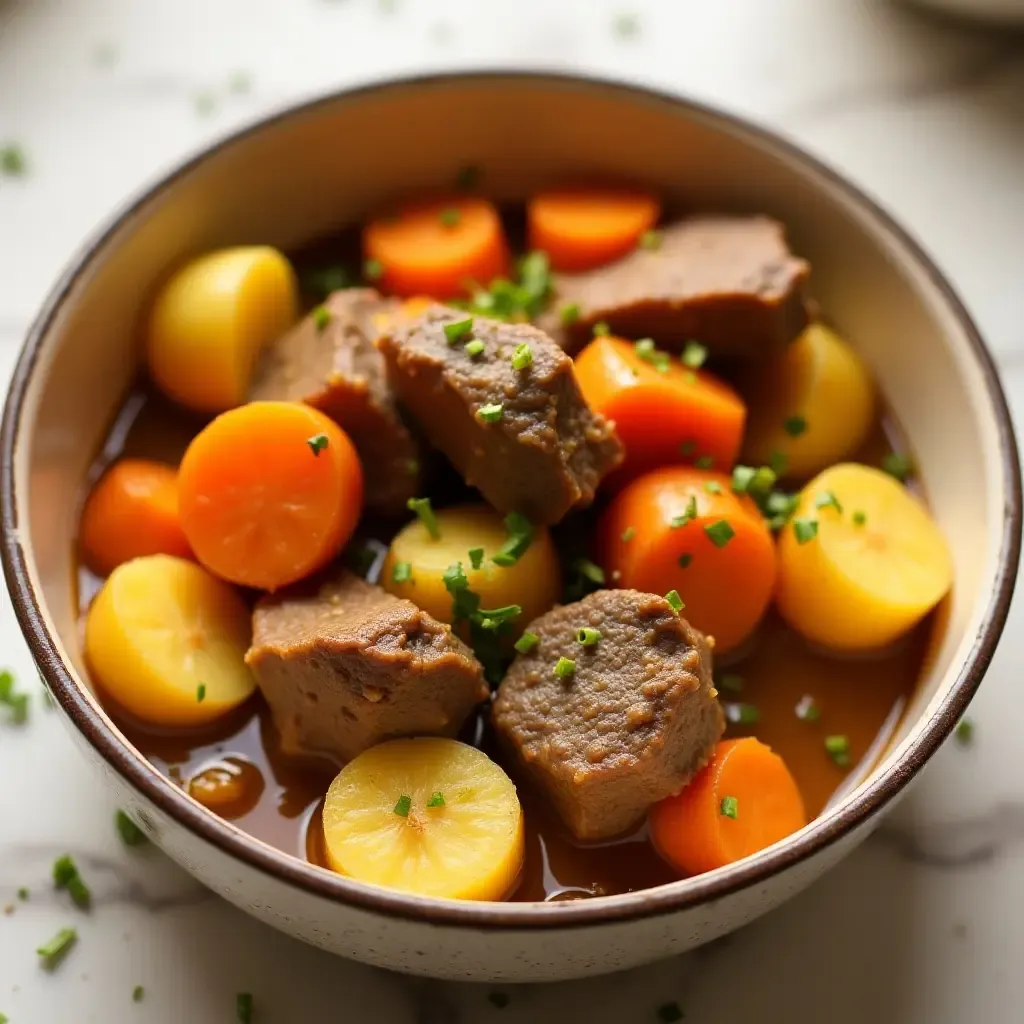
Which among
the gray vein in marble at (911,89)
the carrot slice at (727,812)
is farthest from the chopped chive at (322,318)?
the gray vein in marble at (911,89)

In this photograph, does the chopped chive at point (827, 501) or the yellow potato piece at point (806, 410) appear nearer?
the chopped chive at point (827, 501)

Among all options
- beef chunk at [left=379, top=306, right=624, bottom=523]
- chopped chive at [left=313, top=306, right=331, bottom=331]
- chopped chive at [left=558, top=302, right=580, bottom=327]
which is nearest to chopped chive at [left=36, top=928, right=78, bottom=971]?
beef chunk at [left=379, top=306, right=624, bottom=523]

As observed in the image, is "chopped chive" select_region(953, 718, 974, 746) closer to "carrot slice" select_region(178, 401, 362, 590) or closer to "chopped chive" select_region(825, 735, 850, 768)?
"chopped chive" select_region(825, 735, 850, 768)

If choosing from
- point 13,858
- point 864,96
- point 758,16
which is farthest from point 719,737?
point 758,16

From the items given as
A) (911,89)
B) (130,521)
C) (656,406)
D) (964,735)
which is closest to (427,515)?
(656,406)

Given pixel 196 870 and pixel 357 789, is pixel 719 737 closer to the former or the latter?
pixel 357 789

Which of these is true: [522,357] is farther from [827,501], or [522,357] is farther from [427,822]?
[427,822]

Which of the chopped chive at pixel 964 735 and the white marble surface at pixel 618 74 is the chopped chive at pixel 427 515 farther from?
the chopped chive at pixel 964 735
